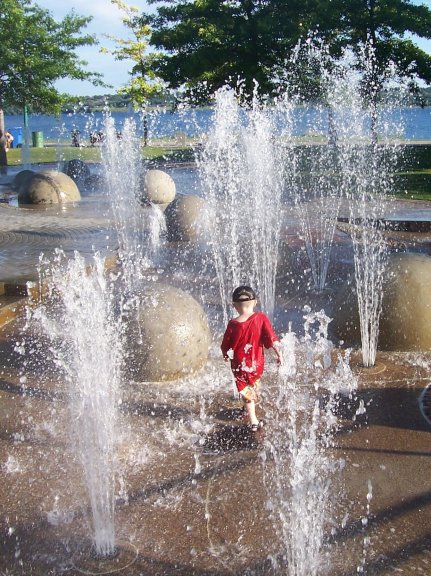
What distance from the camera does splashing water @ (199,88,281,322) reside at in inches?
349

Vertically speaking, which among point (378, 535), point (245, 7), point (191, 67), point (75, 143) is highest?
point (245, 7)

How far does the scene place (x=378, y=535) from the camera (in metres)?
3.48

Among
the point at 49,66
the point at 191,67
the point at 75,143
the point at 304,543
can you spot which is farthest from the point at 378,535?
the point at 75,143

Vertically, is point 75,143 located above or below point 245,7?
below

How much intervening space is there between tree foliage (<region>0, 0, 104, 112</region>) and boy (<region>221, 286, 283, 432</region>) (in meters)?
24.1

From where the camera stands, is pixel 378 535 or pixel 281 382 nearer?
pixel 378 535

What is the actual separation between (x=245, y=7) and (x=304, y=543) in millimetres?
31247

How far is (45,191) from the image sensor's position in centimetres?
1639

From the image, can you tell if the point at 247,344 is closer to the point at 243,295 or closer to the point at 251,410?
the point at 243,295

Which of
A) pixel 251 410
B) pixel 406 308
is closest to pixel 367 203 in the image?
pixel 406 308

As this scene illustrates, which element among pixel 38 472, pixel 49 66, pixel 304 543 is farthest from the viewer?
pixel 49 66

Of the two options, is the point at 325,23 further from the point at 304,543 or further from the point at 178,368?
the point at 304,543

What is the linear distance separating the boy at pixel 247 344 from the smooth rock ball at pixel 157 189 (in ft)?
38.3

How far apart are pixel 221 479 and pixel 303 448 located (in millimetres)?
695
